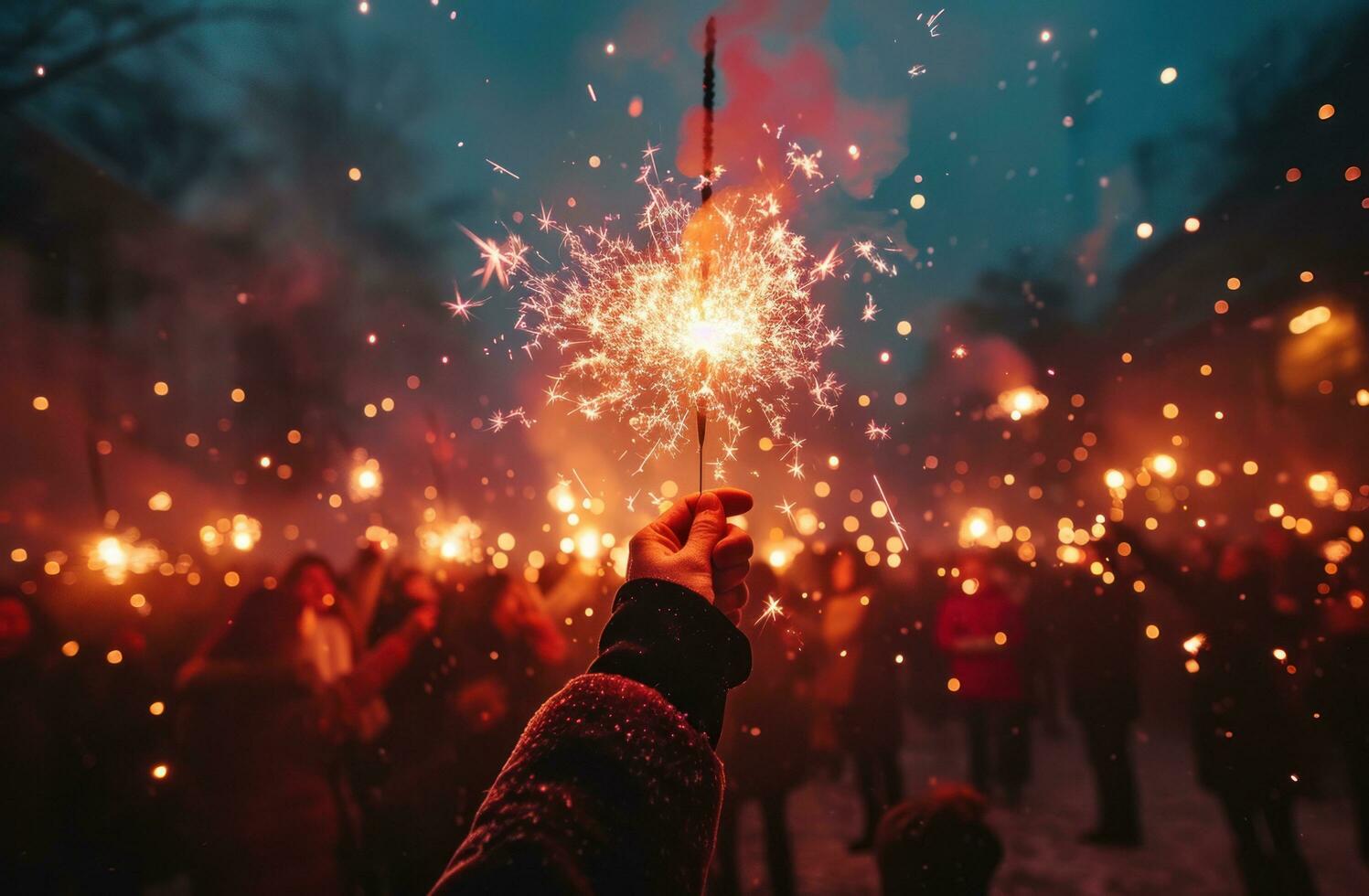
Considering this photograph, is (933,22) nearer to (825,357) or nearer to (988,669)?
(825,357)

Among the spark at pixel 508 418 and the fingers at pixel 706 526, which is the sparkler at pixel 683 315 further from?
the fingers at pixel 706 526

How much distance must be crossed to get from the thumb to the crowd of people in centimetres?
4

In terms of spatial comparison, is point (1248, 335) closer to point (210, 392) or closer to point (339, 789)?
point (339, 789)

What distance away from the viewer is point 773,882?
414 cm

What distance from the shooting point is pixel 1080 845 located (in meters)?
4.57

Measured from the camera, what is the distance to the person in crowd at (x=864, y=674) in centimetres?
462

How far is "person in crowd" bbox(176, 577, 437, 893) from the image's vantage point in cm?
280

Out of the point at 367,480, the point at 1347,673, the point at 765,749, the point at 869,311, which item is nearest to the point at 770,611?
the point at 765,749

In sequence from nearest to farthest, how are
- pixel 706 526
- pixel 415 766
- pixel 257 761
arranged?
pixel 706 526, pixel 257 761, pixel 415 766

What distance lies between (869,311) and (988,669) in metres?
3.90

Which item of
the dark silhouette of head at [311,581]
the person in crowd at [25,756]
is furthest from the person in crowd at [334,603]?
the person in crowd at [25,756]

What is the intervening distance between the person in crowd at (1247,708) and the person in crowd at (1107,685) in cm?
63

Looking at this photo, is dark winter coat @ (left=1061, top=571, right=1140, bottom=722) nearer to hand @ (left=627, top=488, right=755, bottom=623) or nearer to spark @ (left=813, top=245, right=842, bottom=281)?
spark @ (left=813, top=245, right=842, bottom=281)

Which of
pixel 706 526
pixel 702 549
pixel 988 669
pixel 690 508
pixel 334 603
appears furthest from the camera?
pixel 988 669
